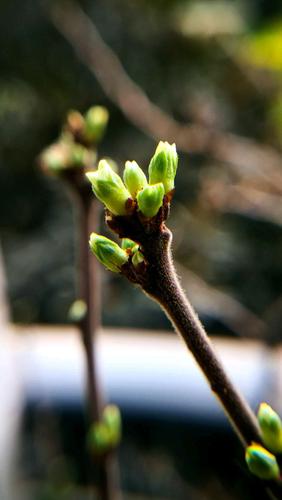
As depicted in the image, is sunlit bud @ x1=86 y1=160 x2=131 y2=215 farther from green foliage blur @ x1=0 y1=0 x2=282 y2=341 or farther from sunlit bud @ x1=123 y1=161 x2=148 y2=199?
green foliage blur @ x1=0 y1=0 x2=282 y2=341

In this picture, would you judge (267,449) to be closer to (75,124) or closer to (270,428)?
(270,428)

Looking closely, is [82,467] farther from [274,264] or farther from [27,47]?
[27,47]

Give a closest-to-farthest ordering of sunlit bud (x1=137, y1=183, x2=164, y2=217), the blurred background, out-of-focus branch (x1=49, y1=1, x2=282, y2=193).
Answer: sunlit bud (x1=137, y1=183, x2=164, y2=217), the blurred background, out-of-focus branch (x1=49, y1=1, x2=282, y2=193)

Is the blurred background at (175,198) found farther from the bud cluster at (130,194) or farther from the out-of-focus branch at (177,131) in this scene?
the bud cluster at (130,194)

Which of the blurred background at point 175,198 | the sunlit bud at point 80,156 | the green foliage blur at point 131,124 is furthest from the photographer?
the green foliage blur at point 131,124

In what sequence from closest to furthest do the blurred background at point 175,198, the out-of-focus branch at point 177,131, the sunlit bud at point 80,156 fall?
1. the sunlit bud at point 80,156
2. the blurred background at point 175,198
3. the out-of-focus branch at point 177,131

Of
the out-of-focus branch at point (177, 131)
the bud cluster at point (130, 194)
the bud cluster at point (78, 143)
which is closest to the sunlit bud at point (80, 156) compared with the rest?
the bud cluster at point (78, 143)

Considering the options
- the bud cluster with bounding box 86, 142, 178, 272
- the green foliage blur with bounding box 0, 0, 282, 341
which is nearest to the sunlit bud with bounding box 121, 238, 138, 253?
the bud cluster with bounding box 86, 142, 178, 272
